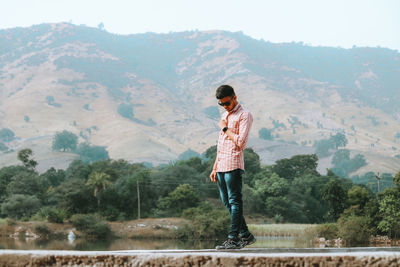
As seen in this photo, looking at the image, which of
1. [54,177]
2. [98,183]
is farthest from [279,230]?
[54,177]

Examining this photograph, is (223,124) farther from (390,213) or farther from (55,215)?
(55,215)

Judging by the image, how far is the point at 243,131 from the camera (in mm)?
7676

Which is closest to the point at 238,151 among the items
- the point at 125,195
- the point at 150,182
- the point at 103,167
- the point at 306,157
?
the point at 125,195

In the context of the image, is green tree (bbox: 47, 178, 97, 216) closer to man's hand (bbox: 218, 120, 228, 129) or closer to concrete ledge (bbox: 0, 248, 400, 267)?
man's hand (bbox: 218, 120, 228, 129)

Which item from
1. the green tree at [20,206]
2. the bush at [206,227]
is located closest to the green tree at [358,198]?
the bush at [206,227]

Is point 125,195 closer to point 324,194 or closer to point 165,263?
point 324,194

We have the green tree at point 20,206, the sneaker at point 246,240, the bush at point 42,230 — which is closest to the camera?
the sneaker at point 246,240

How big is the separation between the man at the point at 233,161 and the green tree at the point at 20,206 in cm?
7055

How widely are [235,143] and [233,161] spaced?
0.79 feet

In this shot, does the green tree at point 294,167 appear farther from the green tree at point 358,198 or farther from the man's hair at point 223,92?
the man's hair at point 223,92

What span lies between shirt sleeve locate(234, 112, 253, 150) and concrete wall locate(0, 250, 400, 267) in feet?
8.11

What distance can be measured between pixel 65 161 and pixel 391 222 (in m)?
138

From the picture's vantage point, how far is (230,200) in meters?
7.77

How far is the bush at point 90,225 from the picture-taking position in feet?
216
